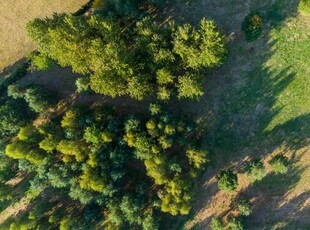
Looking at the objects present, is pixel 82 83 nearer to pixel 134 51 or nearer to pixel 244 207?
pixel 134 51

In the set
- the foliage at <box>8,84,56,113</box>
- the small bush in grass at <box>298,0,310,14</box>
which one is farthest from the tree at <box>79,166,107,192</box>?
the small bush in grass at <box>298,0,310,14</box>

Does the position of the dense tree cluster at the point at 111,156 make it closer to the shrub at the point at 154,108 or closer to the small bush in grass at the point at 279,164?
the shrub at the point at 154,108

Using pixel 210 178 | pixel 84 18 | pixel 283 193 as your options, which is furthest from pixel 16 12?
pixel 283 193

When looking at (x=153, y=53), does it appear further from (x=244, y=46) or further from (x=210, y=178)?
(x=210, y=178)

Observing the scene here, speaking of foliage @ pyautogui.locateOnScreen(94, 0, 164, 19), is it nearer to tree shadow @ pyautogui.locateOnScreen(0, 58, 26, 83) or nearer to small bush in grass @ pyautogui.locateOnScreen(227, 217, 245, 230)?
tree shadow @ pyautogui.locateOnScreen(0, 58, 26, 83)

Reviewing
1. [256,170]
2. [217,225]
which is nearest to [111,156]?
[217,225]

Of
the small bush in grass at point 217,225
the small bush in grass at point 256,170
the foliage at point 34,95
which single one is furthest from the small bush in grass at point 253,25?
the foliage at point 34,95

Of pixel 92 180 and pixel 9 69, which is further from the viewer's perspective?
pixel 9 69
